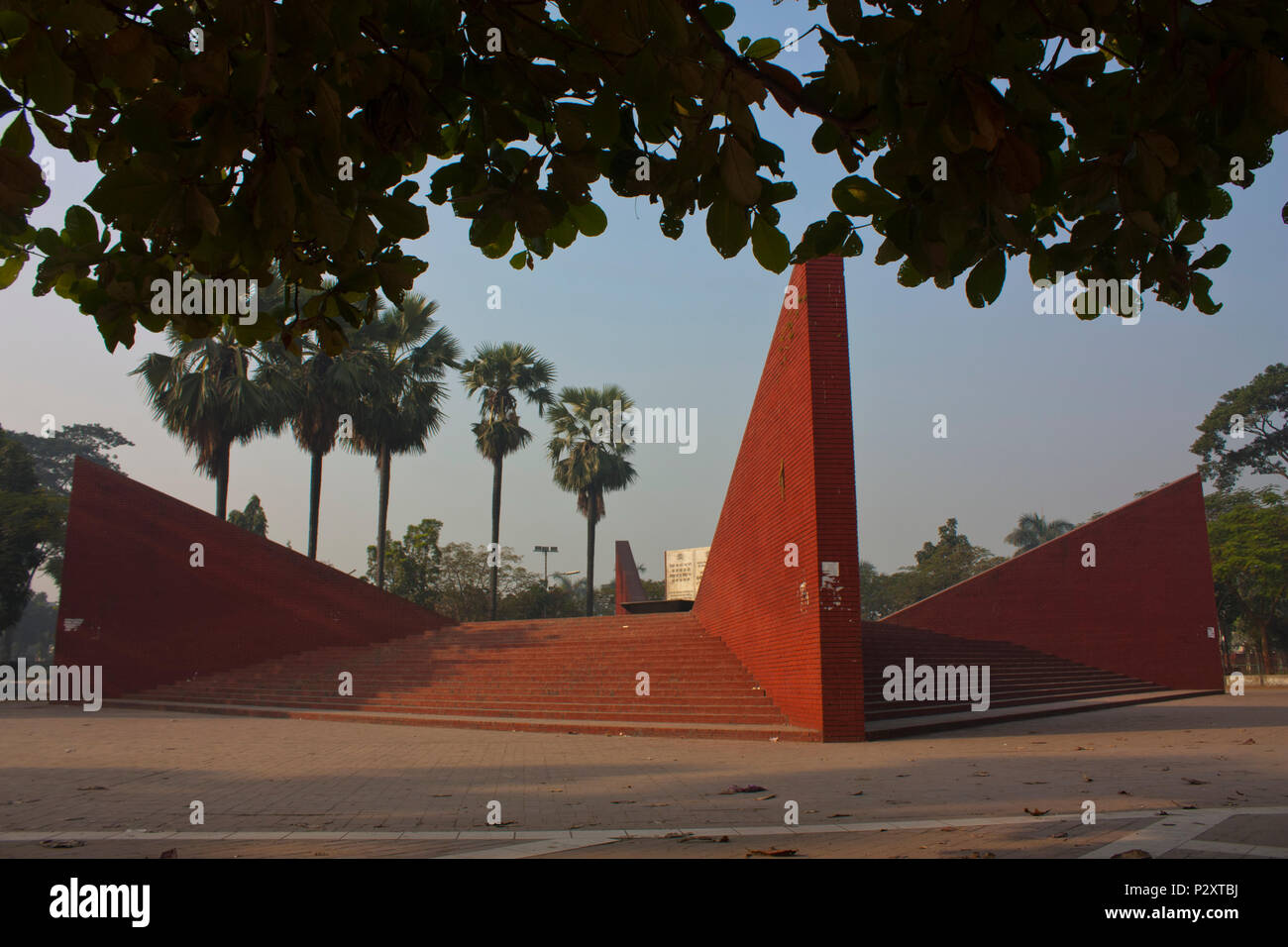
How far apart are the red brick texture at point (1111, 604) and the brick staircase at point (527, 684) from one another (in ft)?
24.4

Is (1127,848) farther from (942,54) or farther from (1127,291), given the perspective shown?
(942,54)

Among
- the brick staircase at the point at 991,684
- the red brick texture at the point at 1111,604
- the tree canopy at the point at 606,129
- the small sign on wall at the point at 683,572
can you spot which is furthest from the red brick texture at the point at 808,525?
the small sign on wall at the point at 683,572

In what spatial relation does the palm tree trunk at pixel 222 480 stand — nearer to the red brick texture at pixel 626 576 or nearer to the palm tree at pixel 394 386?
the palm tree at pixel 394 386

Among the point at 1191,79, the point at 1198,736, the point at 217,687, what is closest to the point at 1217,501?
the point at 1198,736

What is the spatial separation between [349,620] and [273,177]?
21.8 m

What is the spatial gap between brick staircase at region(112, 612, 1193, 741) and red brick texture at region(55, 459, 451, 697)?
2.45 ft

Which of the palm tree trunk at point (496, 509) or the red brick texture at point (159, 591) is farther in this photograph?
the palm tree trunk at point (496, 509)

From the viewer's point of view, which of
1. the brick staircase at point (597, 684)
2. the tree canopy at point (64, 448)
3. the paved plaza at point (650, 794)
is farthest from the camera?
the tree canopy at point (64, 448)

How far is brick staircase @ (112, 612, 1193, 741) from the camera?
1398cm

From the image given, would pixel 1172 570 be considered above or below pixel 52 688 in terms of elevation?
above

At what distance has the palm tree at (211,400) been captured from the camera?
2577 cm

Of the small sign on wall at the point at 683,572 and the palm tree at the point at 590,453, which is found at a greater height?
the palm tree at the point at 590,453

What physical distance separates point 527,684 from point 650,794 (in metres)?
10.0
